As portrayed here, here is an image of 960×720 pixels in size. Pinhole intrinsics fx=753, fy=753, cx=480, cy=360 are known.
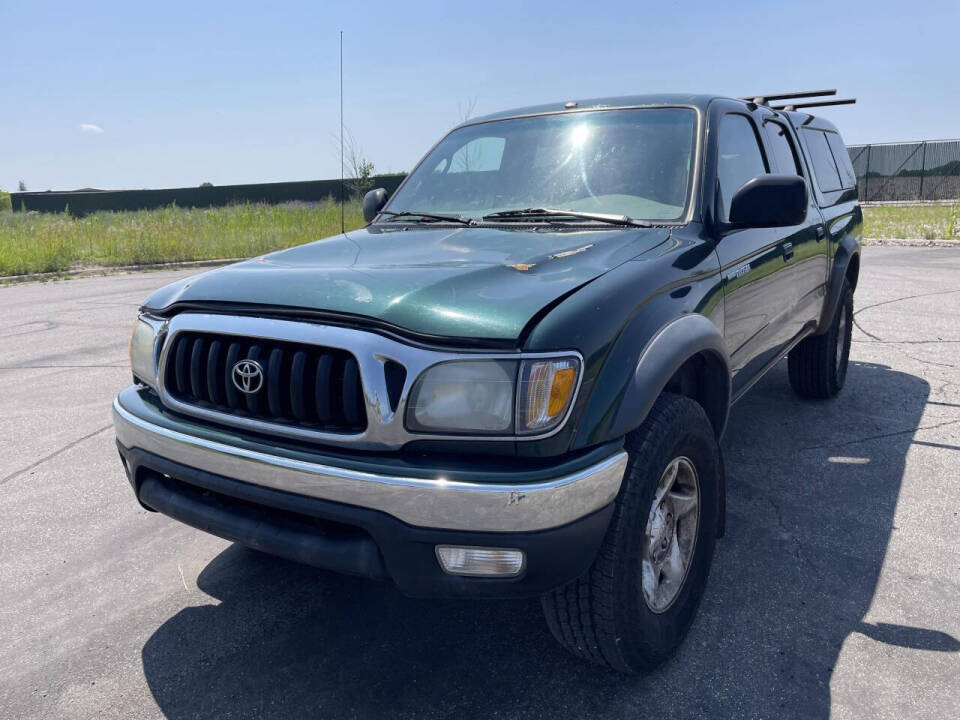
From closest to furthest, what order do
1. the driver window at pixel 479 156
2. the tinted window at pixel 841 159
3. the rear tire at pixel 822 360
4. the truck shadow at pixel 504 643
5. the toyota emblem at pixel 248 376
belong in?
the toyota emblem at pixel 248 376
the truck shadow at pixel 504 643
the driver window at pixel 479 156
the rear tire at pixel 822 360
the tinted window at pixel 841 159

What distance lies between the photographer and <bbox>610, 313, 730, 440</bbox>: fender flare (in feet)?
6.78

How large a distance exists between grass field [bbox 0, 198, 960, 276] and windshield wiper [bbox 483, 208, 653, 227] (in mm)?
14058

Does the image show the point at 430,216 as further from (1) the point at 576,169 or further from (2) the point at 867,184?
(2) the point at 867,184

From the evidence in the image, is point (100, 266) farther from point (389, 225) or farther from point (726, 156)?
point (726, 156)

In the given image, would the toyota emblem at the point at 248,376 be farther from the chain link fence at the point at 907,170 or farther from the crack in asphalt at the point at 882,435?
the chain link fence at the point at 907,170

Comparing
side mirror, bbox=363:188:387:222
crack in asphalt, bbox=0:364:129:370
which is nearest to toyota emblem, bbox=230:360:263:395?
side mirror, bbox=363:188:387:222

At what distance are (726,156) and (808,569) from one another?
1773 mm

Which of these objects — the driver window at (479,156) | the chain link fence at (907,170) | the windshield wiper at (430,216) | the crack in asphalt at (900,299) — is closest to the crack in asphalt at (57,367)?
the windshield wiper at (430,216)

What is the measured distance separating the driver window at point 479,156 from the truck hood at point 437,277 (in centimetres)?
66

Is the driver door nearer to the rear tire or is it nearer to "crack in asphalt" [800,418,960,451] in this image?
"crack in asphalt" [800,418,960,451]

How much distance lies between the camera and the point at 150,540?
3355mm

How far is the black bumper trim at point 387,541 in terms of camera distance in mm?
1908

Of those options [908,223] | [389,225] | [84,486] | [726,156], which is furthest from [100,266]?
[908,223]

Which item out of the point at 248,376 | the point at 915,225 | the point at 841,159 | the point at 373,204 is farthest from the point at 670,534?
the point at 915,225
